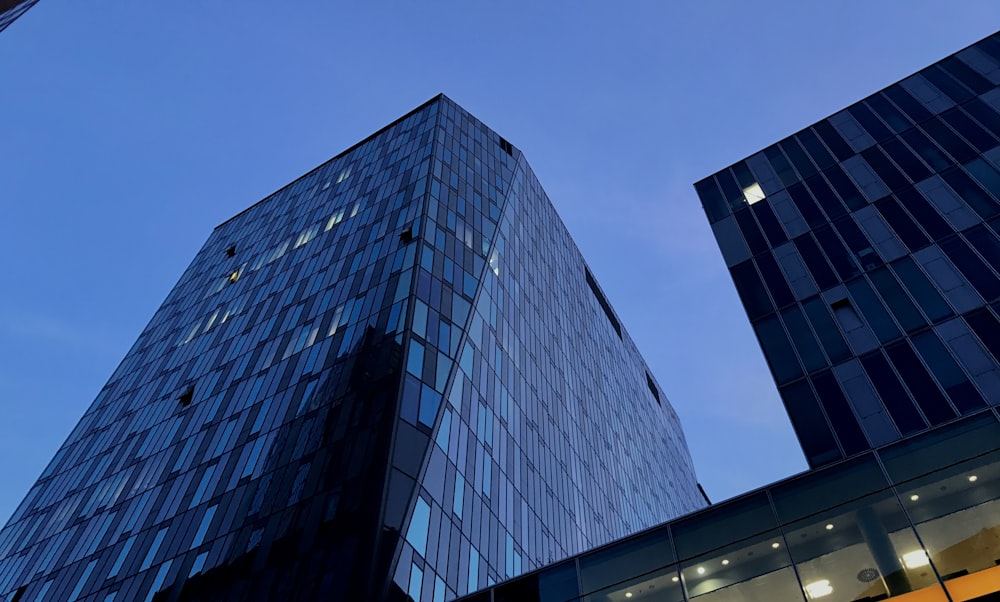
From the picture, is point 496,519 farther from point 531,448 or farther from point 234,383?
point 234,383

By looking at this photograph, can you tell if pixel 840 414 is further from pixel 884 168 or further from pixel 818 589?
pixel 884 168

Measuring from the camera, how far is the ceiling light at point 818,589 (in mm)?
22234

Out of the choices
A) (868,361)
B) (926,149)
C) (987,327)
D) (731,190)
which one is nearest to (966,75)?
(926,149)

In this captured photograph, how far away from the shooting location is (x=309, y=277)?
222 ft

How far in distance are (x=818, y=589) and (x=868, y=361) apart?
46.5ft

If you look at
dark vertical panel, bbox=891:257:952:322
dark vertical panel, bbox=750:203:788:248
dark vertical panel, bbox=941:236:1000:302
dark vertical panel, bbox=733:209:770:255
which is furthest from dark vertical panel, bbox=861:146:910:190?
dark vertical panel, bbox=733:209:770:255

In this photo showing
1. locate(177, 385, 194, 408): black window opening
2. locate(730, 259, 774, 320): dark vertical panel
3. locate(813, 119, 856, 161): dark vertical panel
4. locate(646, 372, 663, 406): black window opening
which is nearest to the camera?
locate(730, 259, 774, 320): dark vertical panel

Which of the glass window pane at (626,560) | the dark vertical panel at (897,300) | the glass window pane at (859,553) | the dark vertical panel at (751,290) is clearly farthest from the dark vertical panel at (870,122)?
the glass window pane at (626,560)

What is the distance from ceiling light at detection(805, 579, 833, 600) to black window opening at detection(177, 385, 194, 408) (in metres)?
56.0

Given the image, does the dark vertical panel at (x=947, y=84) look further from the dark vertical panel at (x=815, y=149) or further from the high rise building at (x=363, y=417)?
the high rise building at (x=363, y=417)

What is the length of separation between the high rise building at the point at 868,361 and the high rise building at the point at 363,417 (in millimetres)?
10298

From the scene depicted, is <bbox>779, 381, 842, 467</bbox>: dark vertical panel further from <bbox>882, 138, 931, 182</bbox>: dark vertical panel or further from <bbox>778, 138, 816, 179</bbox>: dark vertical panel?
<bbox>778, 138, 816, 179</bbox>: dark vertical panel

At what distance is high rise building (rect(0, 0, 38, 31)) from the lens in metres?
47.1

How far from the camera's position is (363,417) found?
4194cm
